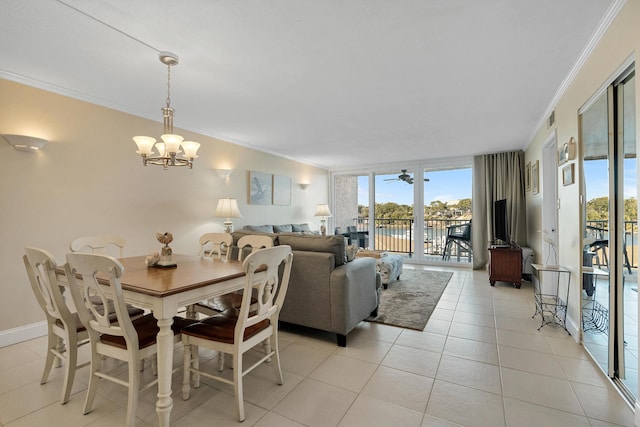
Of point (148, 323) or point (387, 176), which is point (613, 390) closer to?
point (148, 323)

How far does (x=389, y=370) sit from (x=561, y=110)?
3.05m

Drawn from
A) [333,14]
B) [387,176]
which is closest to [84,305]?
[333,14]

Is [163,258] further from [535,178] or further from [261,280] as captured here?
[535,178]

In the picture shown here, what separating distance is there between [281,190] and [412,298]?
11.1 ft

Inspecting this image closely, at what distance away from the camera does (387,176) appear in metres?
7.12

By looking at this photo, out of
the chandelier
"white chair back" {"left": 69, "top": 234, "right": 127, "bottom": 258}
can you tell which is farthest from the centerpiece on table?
"white chair back" {"left": 69, "top": 234, "right": 127, "bottom": 258}

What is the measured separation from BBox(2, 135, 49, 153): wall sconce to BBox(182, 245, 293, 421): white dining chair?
2343 mm

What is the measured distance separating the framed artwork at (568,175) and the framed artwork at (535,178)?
1530mm

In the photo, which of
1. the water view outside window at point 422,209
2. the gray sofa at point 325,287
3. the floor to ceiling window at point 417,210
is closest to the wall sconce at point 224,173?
the gray sofa at point 325,287

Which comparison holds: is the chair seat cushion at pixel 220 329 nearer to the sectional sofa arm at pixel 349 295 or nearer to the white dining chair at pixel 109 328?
the white dining chair at pixel 109 328

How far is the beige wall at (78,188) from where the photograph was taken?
2602 mm

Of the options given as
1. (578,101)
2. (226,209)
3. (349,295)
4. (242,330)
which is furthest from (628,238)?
(226,209)

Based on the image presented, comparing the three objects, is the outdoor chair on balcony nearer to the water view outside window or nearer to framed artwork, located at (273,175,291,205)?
the water view outside window

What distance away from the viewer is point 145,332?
1736 millimetres
